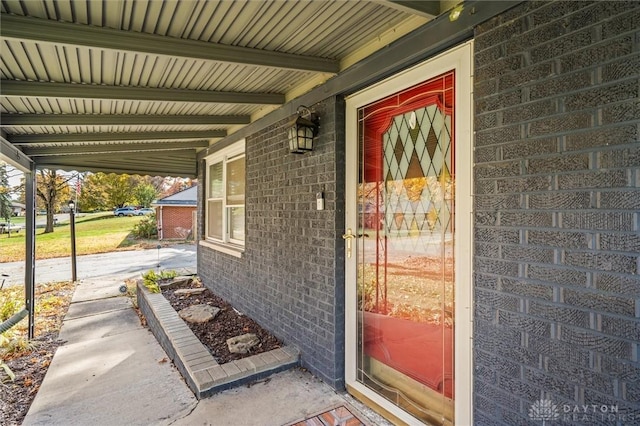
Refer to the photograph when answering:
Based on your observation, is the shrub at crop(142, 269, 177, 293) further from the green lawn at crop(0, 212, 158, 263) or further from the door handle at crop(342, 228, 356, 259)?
the green lawn at crop(0, 212, 158, 263)

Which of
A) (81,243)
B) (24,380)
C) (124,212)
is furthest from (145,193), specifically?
(24,380)

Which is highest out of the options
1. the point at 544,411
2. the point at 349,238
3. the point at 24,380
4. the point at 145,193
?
the point at 145,193

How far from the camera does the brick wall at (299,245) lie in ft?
9.64

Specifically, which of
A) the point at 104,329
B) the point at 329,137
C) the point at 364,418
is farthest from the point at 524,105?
the point at 104,329

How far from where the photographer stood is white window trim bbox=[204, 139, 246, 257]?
509 centimetres

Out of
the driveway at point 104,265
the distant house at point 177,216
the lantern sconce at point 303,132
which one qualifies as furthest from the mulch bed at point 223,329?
the distant house at point 177,216

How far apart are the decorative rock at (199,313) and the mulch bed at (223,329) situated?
7 centimetres

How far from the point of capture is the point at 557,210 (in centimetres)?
151

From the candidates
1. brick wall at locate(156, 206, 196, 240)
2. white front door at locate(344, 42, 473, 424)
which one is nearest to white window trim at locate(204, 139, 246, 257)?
white front door at locate(344, 42, 473, 424)

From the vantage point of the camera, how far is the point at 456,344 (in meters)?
2.04

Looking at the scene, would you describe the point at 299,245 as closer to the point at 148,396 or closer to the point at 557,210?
the point at 148,396

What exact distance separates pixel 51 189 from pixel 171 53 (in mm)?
23950

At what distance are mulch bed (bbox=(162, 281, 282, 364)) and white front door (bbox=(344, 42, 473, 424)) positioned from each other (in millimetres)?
1190

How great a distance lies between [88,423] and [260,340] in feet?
5.44
